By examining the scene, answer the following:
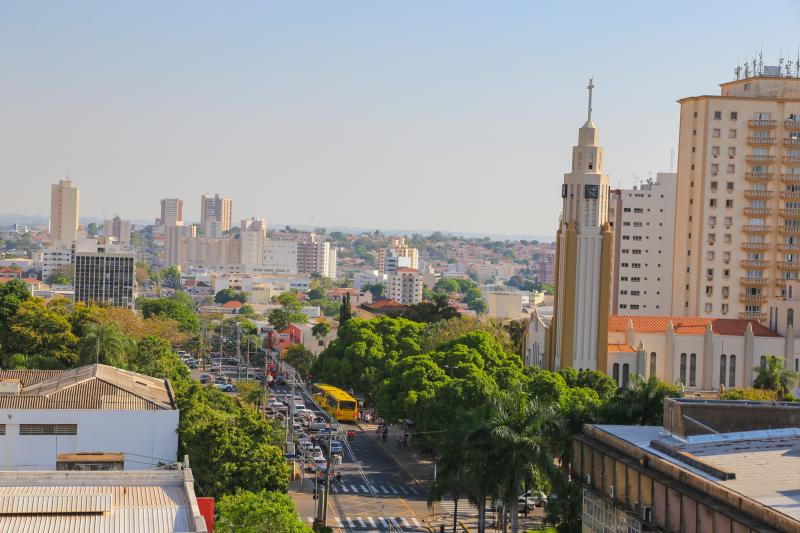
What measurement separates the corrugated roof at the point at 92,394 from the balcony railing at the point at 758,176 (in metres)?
58.9

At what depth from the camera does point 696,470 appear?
37.9 m

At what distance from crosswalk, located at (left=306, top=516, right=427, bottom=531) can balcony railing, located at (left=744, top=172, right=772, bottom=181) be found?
59.3 m

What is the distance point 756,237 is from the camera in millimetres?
110625

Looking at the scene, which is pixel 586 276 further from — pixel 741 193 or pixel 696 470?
pixel 696 470

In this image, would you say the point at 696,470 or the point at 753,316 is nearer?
the point at 696,470

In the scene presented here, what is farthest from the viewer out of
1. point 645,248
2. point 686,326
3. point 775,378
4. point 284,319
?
point 284,319

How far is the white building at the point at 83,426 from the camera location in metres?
54.9

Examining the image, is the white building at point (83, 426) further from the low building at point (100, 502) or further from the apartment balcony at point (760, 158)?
the apartment balcony at point (760, 158)

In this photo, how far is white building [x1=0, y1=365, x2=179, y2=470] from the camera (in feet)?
180

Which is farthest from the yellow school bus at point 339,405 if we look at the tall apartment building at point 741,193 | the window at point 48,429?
the tall apartment building at point 741,193

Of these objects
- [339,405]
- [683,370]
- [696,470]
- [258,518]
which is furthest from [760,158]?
[258,518]

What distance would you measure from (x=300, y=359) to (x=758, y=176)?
132 feet

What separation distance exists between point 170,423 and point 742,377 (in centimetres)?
4595

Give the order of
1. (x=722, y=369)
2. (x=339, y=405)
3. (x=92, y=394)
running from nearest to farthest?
(x=92, y=394) < (x=339, y=405) < (x=722, y=369)
